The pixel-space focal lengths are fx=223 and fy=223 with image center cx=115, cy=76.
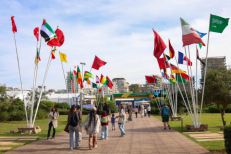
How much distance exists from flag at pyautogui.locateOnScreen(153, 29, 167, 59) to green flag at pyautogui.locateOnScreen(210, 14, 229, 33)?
277 cm

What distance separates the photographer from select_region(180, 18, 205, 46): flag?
11689 millimetres

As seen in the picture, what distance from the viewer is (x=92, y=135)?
8.30 meters

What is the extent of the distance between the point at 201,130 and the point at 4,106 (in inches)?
815

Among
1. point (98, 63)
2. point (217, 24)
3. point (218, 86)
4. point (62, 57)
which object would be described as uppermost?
point (217, 24)

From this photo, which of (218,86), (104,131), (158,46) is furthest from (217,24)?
(104,131)

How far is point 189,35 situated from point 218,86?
4128mm

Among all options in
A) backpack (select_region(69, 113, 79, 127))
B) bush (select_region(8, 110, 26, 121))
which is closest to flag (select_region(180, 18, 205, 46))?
backpack (select_region(69, 113, 79, 127))

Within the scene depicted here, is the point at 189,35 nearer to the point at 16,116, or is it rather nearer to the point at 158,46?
the point at 158,46

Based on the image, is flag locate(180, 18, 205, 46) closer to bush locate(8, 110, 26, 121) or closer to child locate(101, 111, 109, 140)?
child locate(101, 111, 109, 140)

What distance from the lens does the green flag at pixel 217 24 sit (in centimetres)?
1121

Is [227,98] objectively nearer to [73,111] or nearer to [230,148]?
[230,148]

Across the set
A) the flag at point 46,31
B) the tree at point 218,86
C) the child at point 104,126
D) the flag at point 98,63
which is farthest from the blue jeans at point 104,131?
the flag at point 98,63

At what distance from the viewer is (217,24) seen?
11.4 meters

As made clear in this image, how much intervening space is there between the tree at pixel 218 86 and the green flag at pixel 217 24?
12.1ft
